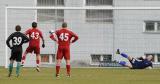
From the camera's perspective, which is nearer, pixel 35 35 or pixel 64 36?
pixel 64 36

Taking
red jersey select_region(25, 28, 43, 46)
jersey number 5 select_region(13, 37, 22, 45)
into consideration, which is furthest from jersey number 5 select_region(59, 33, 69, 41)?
red jersey select_region(25, 28, 43, 46)

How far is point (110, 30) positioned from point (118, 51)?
3.57 metres

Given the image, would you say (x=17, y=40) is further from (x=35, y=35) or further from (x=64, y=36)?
(x=35, y=35)

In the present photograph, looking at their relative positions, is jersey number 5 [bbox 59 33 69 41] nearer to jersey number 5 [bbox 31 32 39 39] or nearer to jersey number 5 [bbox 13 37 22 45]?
jersey number 5 [bbox 13 37 22 45]

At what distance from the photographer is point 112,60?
105 ft

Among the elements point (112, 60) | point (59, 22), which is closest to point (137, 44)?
point (112, 60)

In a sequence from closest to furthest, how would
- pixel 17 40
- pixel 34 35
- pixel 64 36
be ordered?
pixel 17 40, pixel 64 36, pixel 34 35

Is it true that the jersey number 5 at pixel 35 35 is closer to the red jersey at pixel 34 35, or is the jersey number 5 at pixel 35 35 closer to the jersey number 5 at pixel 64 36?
A: the red jersey at pixel 34 35

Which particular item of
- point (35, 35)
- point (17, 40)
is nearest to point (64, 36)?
point (17, 40)

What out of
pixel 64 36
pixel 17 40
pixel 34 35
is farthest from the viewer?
pixel 34 35

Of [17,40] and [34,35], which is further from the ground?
[34,35]

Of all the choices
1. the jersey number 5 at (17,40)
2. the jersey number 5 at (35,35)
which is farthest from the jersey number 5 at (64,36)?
the jersey number 5 at (35,35)

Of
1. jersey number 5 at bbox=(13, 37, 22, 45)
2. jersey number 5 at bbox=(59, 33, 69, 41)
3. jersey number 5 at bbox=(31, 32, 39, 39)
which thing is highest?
jersey number 5 at bbox=(31, 32, 39, 39)

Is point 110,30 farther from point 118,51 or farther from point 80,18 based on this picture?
point 118,51
